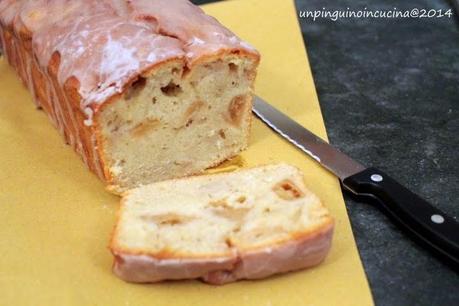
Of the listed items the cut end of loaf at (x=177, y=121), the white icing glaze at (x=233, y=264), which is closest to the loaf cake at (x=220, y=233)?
the white icing glaze at (x=233, y=264)

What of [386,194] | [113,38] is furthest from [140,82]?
[386,194]

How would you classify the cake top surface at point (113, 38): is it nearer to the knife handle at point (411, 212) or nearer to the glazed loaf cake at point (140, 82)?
the glazed loaf cake at point (140, 82)

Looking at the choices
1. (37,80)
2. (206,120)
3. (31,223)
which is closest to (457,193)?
(206,120)

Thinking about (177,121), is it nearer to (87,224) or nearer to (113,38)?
(113,38)

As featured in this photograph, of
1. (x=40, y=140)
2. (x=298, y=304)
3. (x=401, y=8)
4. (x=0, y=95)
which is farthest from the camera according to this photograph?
(x=401, y=8)

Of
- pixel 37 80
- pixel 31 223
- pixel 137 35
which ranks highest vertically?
pixel 137 35

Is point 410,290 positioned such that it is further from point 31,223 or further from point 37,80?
point 37,80

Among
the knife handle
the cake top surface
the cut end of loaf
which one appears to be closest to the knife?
the knife handle
